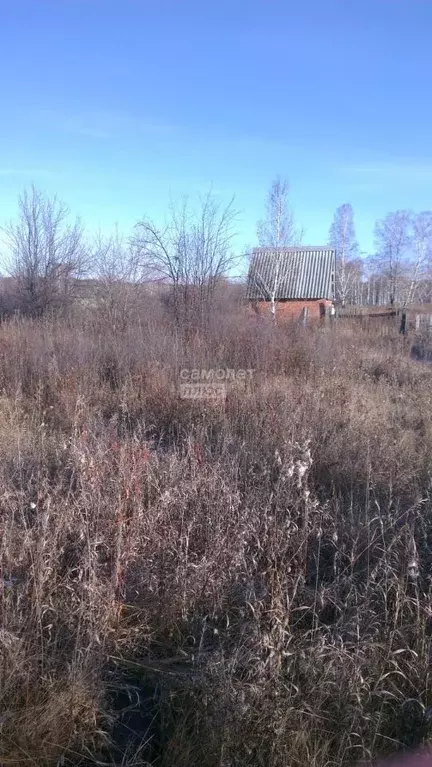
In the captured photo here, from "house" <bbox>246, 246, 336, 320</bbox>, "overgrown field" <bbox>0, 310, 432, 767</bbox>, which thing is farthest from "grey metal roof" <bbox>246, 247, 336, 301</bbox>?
"overgrown field" <bbox>0, 310, 432, 767</bbox>

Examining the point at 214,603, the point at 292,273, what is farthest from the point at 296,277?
the point at 214,603

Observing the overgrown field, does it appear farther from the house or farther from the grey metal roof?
the house

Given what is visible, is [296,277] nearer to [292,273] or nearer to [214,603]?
[292,273]

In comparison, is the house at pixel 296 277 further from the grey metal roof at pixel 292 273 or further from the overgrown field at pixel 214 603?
the overgrown field at pixel 214 603

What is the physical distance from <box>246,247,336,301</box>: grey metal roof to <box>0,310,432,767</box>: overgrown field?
40.7ft

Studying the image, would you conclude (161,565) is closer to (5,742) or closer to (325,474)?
(5,742)

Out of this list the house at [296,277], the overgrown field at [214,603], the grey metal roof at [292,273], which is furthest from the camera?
the house at [296,277]

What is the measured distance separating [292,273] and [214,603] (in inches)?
795

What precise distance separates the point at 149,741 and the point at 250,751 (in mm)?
429

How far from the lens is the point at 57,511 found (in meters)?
3.28

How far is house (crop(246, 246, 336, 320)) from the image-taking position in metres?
18.8

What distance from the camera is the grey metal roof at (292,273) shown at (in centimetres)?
1828

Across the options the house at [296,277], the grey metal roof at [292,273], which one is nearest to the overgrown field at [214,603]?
the grey metal roof at [292,273]

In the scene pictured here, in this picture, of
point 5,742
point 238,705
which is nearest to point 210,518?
point 238,705
